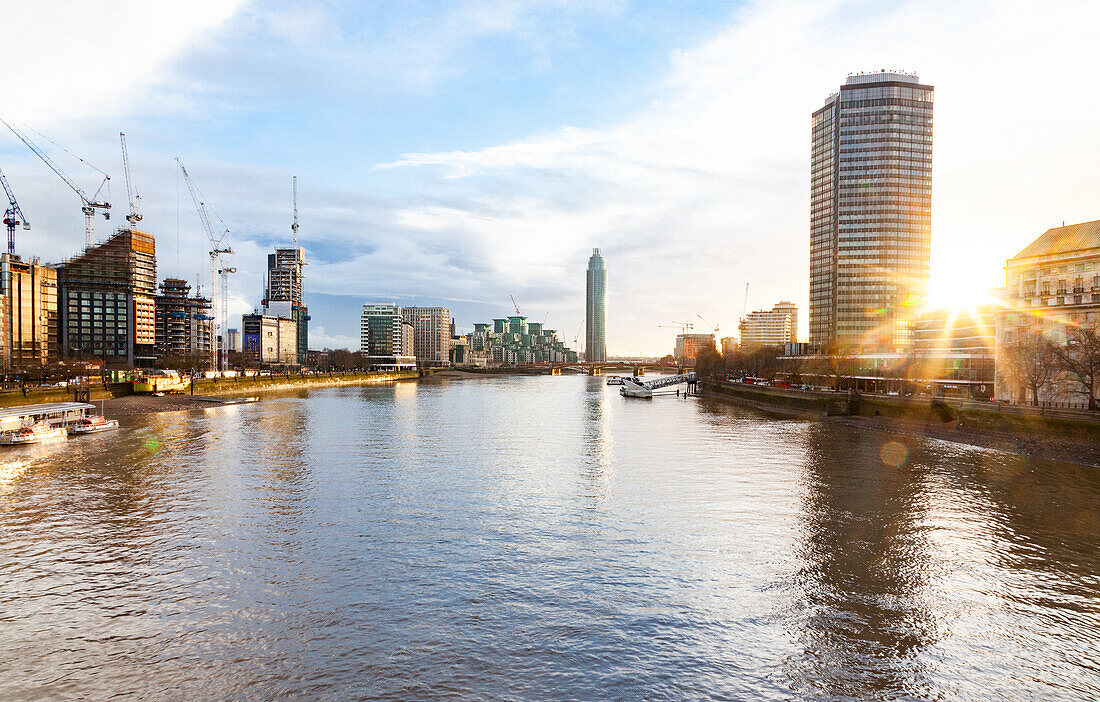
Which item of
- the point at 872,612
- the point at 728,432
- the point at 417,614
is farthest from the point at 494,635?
the point at 728,432

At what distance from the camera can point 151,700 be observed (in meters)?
13.8

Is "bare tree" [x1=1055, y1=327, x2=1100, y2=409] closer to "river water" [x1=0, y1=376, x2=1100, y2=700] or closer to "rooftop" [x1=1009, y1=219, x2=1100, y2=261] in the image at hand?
"rooftop" [x1=1009, y1=219, x2=1100, y2=261]

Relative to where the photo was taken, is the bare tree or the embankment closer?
the embankment

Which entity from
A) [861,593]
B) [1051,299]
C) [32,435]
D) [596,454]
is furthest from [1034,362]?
[32,435]

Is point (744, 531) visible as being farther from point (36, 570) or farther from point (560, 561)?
point (36, 570)

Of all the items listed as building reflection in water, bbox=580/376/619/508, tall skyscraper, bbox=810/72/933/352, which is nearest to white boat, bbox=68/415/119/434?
building reflection in water, bbox=580/376/619/508

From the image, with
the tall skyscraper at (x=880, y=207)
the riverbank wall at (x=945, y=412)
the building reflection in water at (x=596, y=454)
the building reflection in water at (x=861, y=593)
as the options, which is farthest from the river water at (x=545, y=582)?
the tall skyscraper at (x=880, y=207)

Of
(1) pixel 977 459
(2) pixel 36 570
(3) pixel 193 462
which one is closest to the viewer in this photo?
(2) pixel 36 570

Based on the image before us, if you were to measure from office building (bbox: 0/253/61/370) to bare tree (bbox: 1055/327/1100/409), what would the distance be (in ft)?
666

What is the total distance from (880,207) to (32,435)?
18441 cm

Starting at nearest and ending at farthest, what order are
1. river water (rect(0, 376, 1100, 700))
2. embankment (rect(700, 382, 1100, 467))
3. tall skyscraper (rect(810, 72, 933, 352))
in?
river water (rect(0, 376, 1100, 700))
embankment (rect(700, 382, 1100, 467))
tall skyscraper (rect(810, 72, 933, 352))

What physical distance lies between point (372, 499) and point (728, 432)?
4530 centimetres

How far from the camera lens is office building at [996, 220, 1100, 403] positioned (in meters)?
61.4

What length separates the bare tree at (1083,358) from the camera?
56.3 m
